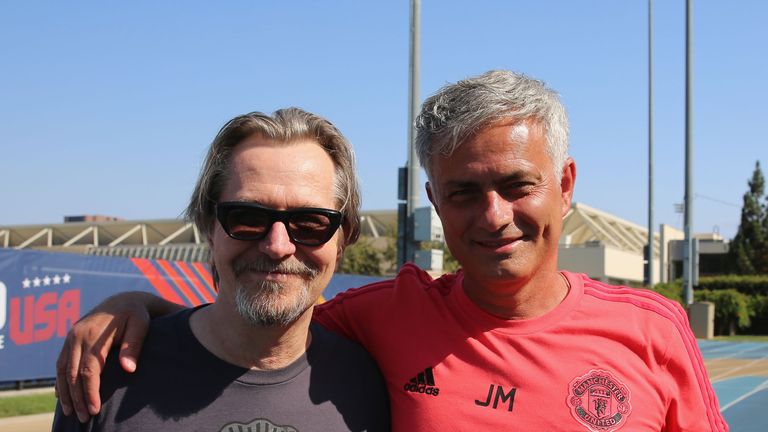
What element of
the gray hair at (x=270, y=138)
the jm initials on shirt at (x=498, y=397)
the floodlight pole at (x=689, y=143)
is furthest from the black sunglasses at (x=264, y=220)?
the floodlight pole at (x=689, y=143)

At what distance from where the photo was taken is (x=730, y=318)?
105ft

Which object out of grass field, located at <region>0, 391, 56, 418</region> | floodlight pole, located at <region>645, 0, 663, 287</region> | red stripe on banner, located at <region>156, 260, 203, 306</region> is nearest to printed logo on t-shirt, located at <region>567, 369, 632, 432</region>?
grass field, located at <region>0, 391, 56, 418</region>

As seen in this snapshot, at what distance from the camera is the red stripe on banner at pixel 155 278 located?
12.8m

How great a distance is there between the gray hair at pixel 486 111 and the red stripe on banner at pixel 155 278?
34.7 feet

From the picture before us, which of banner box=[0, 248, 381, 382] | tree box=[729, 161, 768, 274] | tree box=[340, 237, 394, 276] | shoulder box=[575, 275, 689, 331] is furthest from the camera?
tree box=[729, 161, 768, 274]

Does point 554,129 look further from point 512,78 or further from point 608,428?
point 608,428

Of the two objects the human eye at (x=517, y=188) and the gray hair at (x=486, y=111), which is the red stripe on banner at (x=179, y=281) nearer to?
the gray hair at (x=486, y=111)

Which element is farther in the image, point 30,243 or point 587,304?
point 30,243

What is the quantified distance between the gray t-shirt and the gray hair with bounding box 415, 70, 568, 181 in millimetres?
832

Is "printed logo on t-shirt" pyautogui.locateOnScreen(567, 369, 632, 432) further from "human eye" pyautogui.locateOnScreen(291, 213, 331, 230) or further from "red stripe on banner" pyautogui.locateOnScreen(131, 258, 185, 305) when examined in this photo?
"red stripe on banner" pyautogui.locateOnScreen(131, 258, 185, 305)

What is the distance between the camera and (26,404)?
32.2ft

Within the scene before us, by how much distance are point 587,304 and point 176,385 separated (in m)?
1.43

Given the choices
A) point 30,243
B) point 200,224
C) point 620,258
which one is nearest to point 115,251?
point 30,243

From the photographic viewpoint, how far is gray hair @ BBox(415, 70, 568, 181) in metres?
2.70
